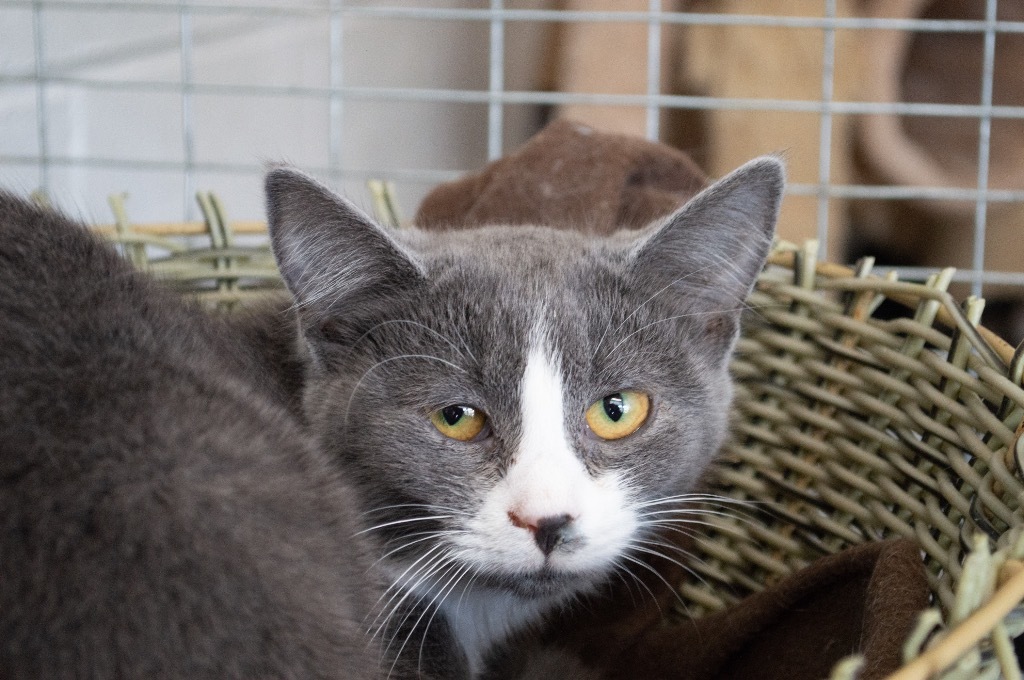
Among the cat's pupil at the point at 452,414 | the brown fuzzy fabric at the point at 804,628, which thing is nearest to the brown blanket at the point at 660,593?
the brown fuzzy fabric at the point at 804,628

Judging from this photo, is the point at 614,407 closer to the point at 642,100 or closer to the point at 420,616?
the point at 420,616

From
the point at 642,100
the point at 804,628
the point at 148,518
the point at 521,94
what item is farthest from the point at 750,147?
the point at 148,518

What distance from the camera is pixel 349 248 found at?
1.04 m

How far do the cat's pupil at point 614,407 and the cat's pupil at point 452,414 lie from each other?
154 mm

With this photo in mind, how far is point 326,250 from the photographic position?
1.04 metres

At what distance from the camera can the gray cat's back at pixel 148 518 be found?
633 millimetres

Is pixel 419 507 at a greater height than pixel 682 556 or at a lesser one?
greater

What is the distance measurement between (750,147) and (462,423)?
1552mm

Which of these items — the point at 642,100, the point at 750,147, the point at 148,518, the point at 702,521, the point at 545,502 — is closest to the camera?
the point at 148,518

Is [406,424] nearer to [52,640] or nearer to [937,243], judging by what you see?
[52,640]

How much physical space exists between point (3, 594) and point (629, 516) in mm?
590

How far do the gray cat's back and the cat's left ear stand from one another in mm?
469

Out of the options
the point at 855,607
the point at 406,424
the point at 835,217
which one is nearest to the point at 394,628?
the point at 406,424

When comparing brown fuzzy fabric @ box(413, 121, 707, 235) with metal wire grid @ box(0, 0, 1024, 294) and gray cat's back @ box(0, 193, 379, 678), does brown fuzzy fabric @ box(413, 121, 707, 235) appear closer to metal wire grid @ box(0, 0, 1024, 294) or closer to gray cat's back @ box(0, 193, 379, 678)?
metal wire grid @ box(0, 0, 1024, 294)
